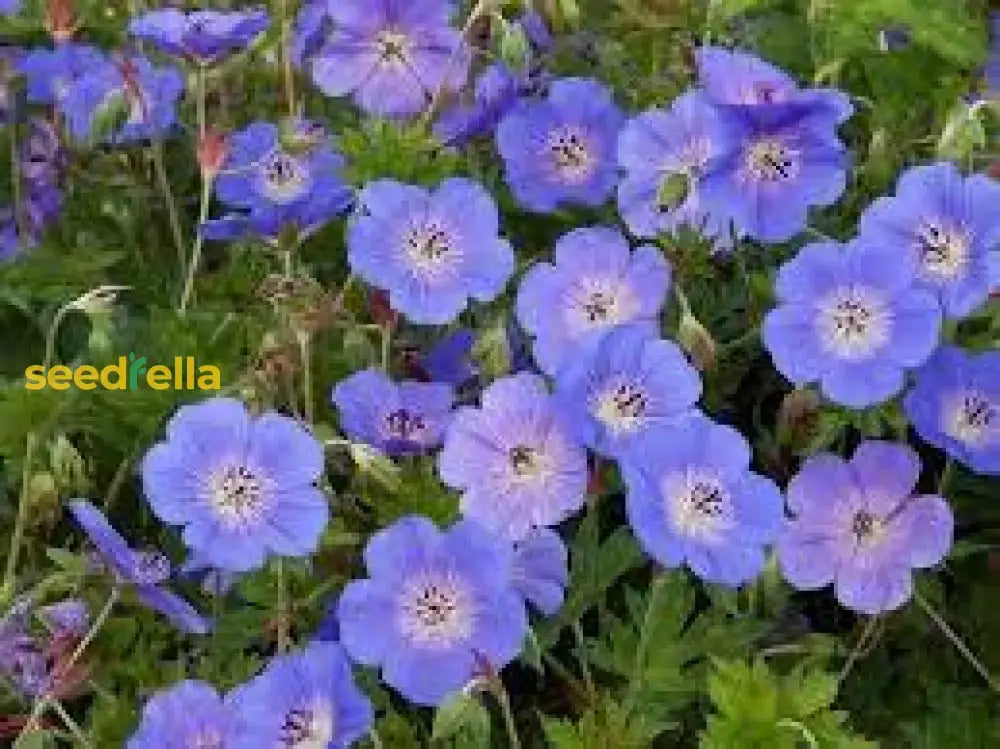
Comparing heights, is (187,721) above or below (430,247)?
below

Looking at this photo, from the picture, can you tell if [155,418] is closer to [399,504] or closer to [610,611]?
[399,504]

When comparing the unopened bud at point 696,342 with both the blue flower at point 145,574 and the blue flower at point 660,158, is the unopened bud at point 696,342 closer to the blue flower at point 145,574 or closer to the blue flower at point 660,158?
the blue flower at point 660,158

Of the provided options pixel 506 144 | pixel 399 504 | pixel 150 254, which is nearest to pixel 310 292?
pixel 399 504

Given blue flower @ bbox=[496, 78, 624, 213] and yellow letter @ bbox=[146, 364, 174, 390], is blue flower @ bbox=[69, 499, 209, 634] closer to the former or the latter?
yellow letter @ bbox=[146, 364, 174, 390]

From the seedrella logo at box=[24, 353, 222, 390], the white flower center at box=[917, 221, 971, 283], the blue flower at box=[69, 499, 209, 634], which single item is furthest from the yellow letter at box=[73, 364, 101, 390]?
the white flower center at box=[917, 221, 971, 283]

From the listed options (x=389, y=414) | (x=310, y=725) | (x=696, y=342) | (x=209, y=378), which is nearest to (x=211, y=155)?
(x=209, y=378)

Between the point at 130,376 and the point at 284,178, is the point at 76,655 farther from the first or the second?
the point at 284,178
